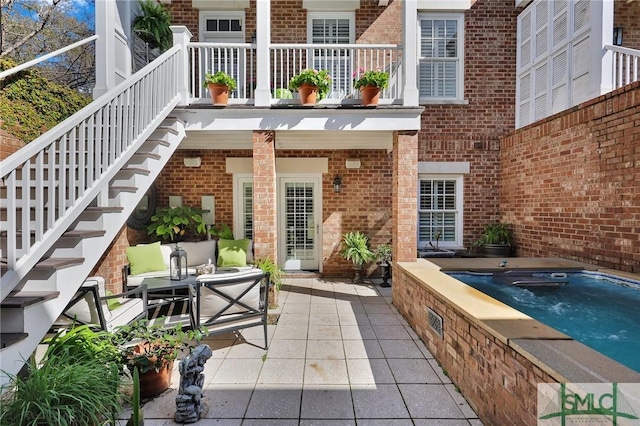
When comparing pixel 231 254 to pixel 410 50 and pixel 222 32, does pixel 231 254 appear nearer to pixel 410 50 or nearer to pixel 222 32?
pixel 410 50

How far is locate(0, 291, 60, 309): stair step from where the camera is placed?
84.0 inches

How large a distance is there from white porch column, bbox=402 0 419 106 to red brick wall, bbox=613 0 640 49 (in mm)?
4742

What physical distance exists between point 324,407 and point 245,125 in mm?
3906

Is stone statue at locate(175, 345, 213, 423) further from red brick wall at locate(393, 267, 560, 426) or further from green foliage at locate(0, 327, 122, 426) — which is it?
red brick wall at locate(393, 267, 560, 426)

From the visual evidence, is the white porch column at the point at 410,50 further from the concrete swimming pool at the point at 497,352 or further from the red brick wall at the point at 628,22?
the red brick wall at the point at 628,22

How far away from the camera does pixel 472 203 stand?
678 centimetres

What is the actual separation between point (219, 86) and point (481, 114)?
5496 mm

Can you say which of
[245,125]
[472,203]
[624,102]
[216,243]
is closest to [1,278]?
[245,125]

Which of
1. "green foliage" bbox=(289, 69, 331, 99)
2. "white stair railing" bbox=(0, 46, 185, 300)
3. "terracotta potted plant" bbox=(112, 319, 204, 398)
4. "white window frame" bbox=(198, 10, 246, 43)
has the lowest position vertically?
"terracotta potted plant" bbox=(112, 319, 204, 398)

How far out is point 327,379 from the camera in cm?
287

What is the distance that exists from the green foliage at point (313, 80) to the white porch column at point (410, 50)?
121 centimetres

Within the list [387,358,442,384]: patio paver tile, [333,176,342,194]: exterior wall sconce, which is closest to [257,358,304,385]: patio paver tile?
[387,358,442,384]: patio paver tile

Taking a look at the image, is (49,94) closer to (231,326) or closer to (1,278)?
(1,278)

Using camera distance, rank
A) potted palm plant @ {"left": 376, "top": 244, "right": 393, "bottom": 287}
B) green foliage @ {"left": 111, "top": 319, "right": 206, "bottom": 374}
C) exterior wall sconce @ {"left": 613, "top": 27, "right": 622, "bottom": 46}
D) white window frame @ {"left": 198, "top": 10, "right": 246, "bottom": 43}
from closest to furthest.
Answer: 1. green foliage @ {"left": 111, "top": 319, "right": 206, "bottom": 374}
2. exterior wall sconce @ {"left": 613, "top": 27, "right": 622, "bottom": 46}
3. potted palm plant @ {"left": 376, "top": 244, "right": 393, "bottom": 287}
4. white window frame @ {"left": 198, "top": 10, "right": 246, "bottom": 43}
